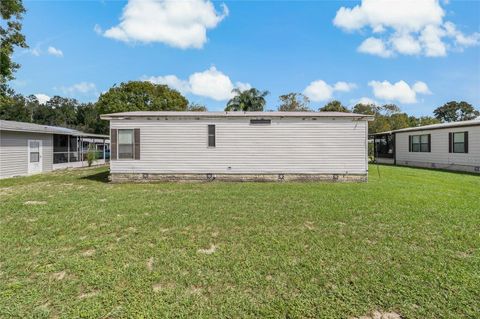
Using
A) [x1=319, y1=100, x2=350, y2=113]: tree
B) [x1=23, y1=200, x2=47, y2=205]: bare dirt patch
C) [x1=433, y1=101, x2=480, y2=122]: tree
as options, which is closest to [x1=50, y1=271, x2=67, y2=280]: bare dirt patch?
[x1=23, y1=200, x2=47, y2=205]: bare dirt patch

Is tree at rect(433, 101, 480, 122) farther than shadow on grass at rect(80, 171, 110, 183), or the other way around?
tree at rect(433, 101, 480, 122)

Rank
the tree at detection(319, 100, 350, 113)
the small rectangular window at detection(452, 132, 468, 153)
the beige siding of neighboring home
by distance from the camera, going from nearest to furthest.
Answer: the beige siding of neighboring home < the small rectangular window at detection(452, 132, 468, 153) < the tree at detection(319, 100, 350, 113)

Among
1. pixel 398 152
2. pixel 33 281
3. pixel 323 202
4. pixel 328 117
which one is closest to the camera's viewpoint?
pixel 33 281

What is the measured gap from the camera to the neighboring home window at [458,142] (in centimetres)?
1394

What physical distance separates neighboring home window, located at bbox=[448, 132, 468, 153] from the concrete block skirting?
7988 millimetres

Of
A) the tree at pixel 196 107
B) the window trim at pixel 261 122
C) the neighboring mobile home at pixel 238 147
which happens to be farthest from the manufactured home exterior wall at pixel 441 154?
the tree at pixel 196 107

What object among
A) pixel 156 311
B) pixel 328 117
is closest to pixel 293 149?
pixel 328 117

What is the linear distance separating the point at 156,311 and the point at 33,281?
1712 mm

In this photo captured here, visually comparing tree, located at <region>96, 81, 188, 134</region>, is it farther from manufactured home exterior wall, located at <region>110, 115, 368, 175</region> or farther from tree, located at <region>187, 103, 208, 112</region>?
manufactured home exterior wall, located at <region>110, 115, 368, 175</region>

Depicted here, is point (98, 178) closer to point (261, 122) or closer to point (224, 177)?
point (224, 177)

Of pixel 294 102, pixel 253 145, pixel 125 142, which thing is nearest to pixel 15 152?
pixel 125 142

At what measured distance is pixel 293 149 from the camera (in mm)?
10562

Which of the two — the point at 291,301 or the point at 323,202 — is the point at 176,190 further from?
the point at 291,301

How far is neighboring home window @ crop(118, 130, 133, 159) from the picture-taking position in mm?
10531
